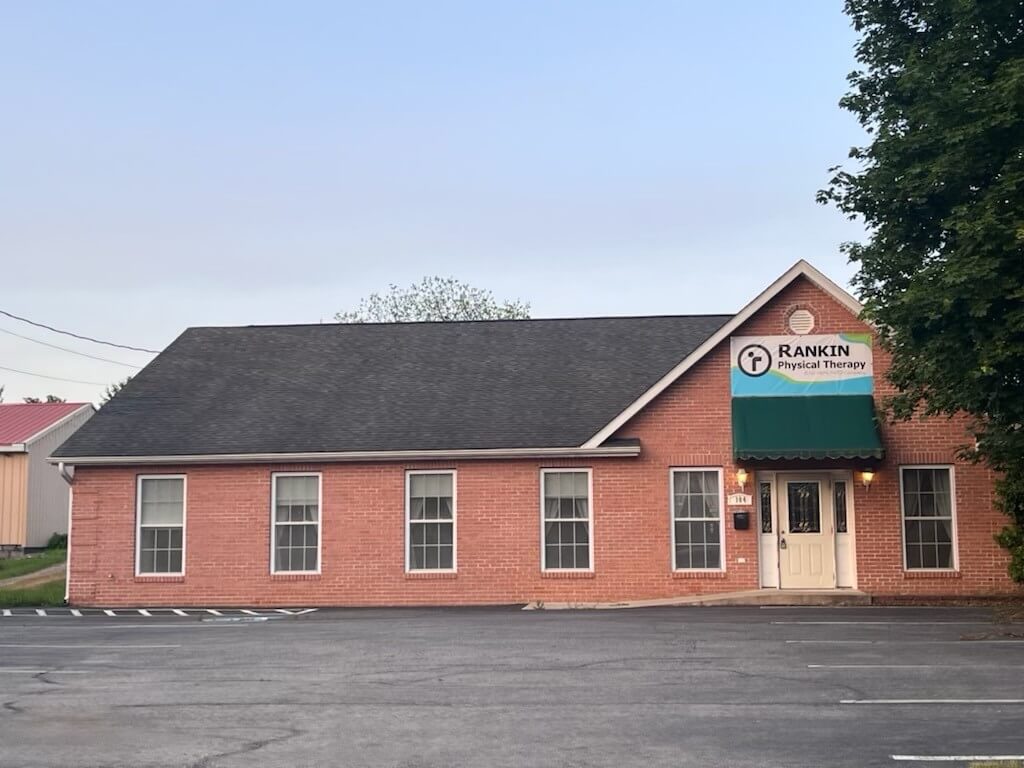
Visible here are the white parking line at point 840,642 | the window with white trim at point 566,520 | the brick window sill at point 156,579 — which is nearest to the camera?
the white parking line at point 840,642

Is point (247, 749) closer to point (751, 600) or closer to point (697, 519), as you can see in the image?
point (751, 600)

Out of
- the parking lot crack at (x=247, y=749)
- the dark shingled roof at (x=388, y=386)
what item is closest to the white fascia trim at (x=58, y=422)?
the dark shingled roof at (x=388, y=386)

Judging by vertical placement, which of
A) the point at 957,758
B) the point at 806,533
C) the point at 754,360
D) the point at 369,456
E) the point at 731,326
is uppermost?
the point at 731,326

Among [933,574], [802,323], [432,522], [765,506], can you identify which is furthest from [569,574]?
[933,574]

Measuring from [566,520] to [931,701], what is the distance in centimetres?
1376

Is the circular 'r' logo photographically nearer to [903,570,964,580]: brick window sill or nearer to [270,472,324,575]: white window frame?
[903,570,964,580]: brick window sill

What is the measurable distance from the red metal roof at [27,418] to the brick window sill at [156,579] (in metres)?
17.0

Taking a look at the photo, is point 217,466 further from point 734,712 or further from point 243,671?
point 734,712

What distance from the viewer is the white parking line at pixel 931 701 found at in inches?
450

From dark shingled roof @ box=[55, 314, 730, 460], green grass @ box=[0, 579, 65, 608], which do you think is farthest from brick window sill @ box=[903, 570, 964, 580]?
green grass @ box=[0, 579, 65, 608]

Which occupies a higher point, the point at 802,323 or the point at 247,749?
the point at 802,323

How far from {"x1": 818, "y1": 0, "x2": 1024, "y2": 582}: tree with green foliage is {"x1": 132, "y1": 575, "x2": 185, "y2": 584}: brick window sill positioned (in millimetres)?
14648

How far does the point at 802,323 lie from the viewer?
24.7 metres

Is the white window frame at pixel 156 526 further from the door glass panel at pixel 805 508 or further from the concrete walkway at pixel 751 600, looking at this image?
the door glass panel at pixel 805 508
